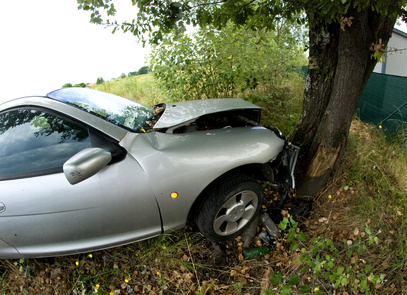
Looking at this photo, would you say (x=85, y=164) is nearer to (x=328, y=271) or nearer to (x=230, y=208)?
(x=230, y=208)

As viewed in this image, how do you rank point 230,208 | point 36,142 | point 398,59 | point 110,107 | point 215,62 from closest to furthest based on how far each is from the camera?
point 36,142 < point 230,208 < point 110,107 < point 215,62 < point 398,59

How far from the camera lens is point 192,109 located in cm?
249

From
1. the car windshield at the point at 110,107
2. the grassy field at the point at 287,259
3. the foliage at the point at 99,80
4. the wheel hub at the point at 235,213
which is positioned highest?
the car windshield at the point at 110,107

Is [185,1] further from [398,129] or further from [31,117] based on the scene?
[398,129]

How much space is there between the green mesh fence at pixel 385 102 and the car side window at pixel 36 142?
382 cm

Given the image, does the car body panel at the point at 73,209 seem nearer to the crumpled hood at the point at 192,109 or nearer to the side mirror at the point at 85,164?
the side mirror at the point at 85,164

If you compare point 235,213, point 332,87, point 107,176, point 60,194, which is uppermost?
point 332,87

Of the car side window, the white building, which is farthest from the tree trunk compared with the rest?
the white building

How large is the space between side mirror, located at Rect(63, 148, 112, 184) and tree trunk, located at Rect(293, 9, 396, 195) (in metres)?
2.02

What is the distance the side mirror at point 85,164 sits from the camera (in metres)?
1.66

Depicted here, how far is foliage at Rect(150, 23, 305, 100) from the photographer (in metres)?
4.06

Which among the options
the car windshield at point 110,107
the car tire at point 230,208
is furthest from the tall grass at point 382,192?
the car windshield at point 110,107

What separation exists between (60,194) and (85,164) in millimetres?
365

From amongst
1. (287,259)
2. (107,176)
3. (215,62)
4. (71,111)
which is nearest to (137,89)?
(215,62)
